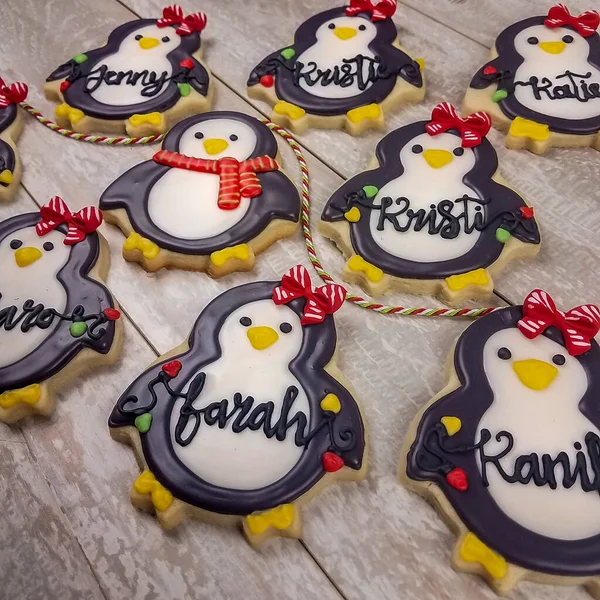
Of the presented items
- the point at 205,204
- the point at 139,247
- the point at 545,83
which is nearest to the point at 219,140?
the point at 205,204

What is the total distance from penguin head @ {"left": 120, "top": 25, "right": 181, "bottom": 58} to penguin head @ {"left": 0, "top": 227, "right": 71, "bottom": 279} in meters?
0.47

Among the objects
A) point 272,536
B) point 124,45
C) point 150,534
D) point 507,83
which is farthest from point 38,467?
point 507,83

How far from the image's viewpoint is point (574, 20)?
50.5 inches

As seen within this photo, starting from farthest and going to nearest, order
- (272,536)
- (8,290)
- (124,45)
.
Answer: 1. (124,45)
2. (8,290)
3. (272,536)

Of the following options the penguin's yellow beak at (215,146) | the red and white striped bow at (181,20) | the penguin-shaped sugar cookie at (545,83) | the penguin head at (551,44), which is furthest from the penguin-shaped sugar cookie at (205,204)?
the penguin head at (551,44)

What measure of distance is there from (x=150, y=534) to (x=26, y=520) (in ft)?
0.56

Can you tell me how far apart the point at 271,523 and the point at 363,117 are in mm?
741

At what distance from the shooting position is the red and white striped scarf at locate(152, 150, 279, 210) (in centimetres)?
107

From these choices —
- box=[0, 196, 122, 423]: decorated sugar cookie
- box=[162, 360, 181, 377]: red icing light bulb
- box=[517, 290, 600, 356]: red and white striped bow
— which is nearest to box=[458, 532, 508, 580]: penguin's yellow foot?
box=[517, 290, 600, 356]: red and white striped bow

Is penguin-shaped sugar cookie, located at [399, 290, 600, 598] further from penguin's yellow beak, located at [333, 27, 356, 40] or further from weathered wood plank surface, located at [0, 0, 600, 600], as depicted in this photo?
penguin's yellow beak, located at [333, 27, 356, 40]

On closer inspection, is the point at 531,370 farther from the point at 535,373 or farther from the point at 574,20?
the point at 574,20

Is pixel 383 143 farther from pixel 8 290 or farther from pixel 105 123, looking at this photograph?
pixel 8 290

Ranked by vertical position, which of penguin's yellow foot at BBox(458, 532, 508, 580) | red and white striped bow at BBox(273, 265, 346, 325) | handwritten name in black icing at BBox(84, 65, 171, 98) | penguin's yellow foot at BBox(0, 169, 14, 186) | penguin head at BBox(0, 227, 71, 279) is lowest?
penguin's yellow foot at BBox(458, 532, 508, 580)

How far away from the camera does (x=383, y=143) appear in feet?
3.74
